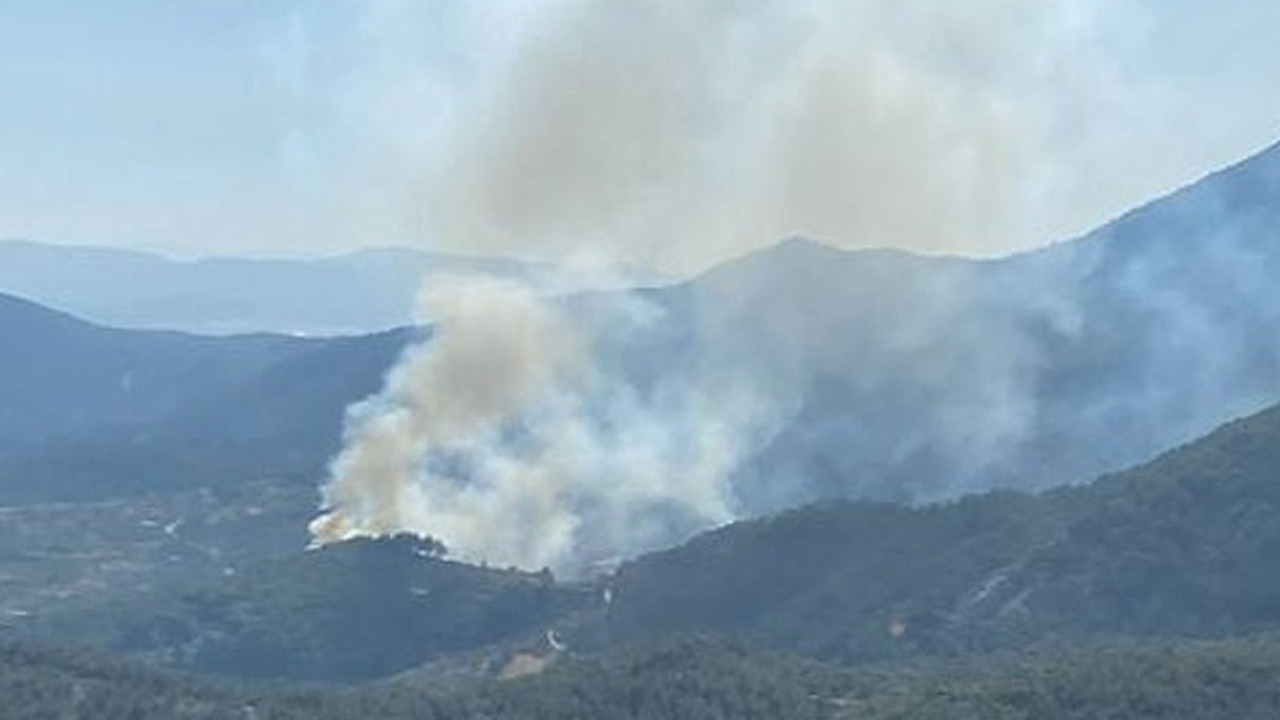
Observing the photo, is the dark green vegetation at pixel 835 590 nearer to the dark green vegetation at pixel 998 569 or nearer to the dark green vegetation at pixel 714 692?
the dark green vegetation at pixel 998 569

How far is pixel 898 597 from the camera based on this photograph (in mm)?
130000

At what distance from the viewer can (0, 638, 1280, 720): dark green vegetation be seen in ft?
277

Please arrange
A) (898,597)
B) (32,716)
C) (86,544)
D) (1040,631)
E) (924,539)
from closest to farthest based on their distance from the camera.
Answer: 1. (32,716)
2. (1040,631)
3. (898,597)
4. (924,539)
5. (86,544)

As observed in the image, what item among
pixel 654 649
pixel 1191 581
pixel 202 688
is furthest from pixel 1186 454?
pixel 202 688

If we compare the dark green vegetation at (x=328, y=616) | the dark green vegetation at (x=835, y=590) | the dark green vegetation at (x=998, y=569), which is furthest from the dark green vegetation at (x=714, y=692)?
the dark green vegetation at (x=328, y=616)

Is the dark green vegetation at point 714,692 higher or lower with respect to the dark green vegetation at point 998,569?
lower

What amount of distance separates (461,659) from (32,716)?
5101 centimetres

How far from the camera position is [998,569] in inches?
5172

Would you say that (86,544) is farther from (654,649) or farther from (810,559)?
(654,649)

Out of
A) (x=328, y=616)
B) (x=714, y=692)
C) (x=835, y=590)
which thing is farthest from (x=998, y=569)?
(x=714, y=692)

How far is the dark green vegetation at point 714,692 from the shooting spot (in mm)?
84375

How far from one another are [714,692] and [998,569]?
45939mm

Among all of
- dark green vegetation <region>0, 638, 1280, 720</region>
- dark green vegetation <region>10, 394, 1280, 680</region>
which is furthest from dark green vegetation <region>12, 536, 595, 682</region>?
dark green vegetation <region>0, 638, 1280, 720</region>

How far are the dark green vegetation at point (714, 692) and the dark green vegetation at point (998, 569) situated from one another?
89.1 feet
